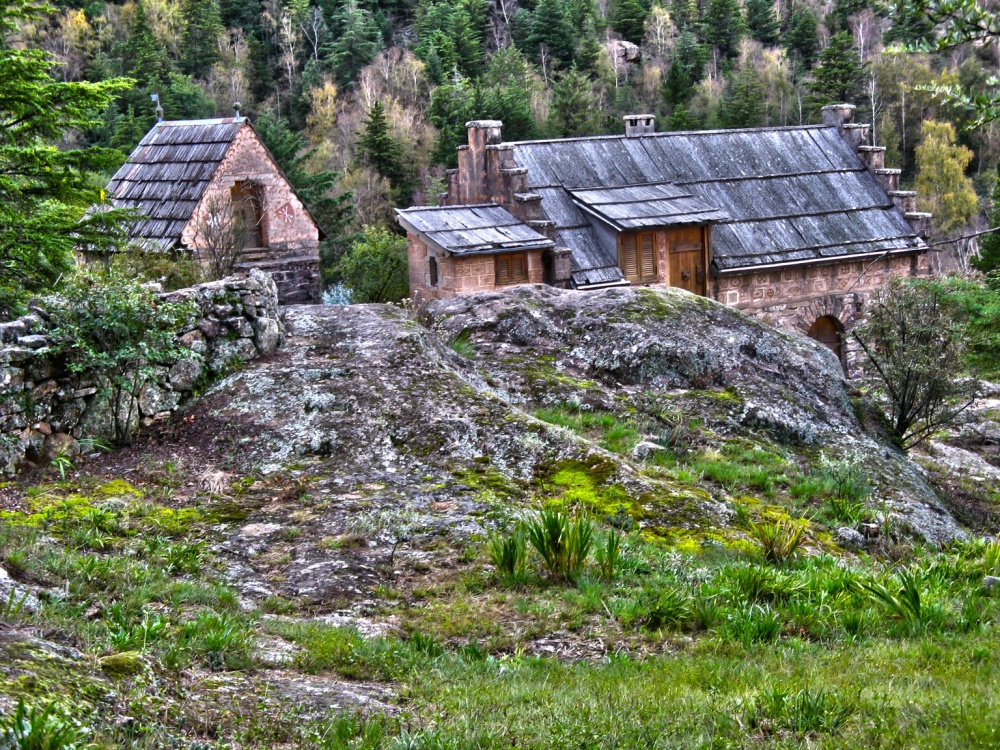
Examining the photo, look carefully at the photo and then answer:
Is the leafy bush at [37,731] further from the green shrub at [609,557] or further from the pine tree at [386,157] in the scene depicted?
the pine tree at [386,157]

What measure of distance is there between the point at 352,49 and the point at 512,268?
38.8m

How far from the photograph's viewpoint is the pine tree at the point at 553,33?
62.0 m

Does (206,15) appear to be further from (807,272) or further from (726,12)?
(807,272)

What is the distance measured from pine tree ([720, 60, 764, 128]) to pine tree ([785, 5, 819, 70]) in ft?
28.8

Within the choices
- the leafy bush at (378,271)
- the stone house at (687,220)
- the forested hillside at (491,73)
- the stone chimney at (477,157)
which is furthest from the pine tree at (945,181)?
the stone chimney at (477,157)

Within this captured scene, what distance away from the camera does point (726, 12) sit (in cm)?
6581

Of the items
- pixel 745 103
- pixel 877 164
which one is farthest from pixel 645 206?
pixel 745 103

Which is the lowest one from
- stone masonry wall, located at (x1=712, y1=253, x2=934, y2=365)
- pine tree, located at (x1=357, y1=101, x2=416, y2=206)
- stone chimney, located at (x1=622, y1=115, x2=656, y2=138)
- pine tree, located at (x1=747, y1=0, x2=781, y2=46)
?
stone masonry wall, located at (x1=712, y1=253, x2=934, y2=365)

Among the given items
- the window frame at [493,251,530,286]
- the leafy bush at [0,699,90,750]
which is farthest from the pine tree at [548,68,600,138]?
the leafy bush at [0,699,90,750]

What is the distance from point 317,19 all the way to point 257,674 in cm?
6197

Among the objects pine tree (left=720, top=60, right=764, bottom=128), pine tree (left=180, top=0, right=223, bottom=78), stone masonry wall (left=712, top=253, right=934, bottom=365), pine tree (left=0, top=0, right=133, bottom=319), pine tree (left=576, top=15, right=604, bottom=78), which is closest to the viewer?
pine tree (left=0, top=0, right=133, bottom=319)

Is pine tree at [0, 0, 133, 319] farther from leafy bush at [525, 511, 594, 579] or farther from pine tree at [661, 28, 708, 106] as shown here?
pine tree at [661, 28, 708, 106]

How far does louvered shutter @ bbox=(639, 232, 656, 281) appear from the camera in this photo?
25.2 meters

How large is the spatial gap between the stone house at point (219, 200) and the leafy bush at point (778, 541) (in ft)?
42.8
